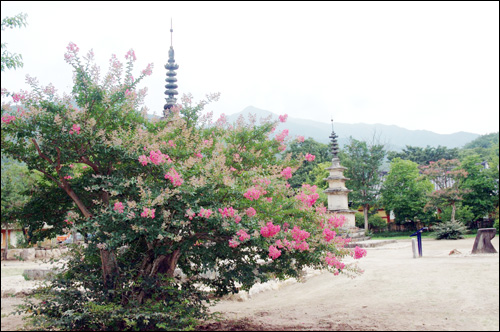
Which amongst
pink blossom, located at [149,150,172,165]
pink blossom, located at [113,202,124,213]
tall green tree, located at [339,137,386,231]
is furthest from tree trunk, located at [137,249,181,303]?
tall green tree, located at [339,137,386,231]

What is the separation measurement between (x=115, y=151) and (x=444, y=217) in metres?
32.0

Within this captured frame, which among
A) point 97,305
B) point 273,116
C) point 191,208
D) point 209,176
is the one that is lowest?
point 97,305

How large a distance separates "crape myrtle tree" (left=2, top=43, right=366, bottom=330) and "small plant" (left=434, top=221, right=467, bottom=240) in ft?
73.9

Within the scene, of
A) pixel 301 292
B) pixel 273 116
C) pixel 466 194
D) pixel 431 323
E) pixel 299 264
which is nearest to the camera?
pixel 299 264

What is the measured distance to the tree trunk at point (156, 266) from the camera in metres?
6.74

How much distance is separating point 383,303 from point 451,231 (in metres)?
19.8

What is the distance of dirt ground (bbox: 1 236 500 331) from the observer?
7242mm

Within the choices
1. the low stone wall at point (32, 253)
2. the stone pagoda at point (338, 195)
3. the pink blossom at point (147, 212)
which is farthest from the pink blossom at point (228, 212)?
the low stone wall at point (32, 253)

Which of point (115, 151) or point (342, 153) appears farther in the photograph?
point (342, 153)

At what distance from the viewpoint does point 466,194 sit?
3178 centimetres

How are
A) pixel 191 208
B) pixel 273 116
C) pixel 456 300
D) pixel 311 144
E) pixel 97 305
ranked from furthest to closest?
pixel 311 144
pixel 456 300
pixel 273 116
pixel 97 305
pixel 191 208

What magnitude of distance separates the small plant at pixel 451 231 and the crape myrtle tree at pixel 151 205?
2253 cm

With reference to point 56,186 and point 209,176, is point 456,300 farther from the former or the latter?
point 56,186

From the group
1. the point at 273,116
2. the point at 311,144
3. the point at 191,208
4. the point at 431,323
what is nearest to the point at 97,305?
the point at 191,208
